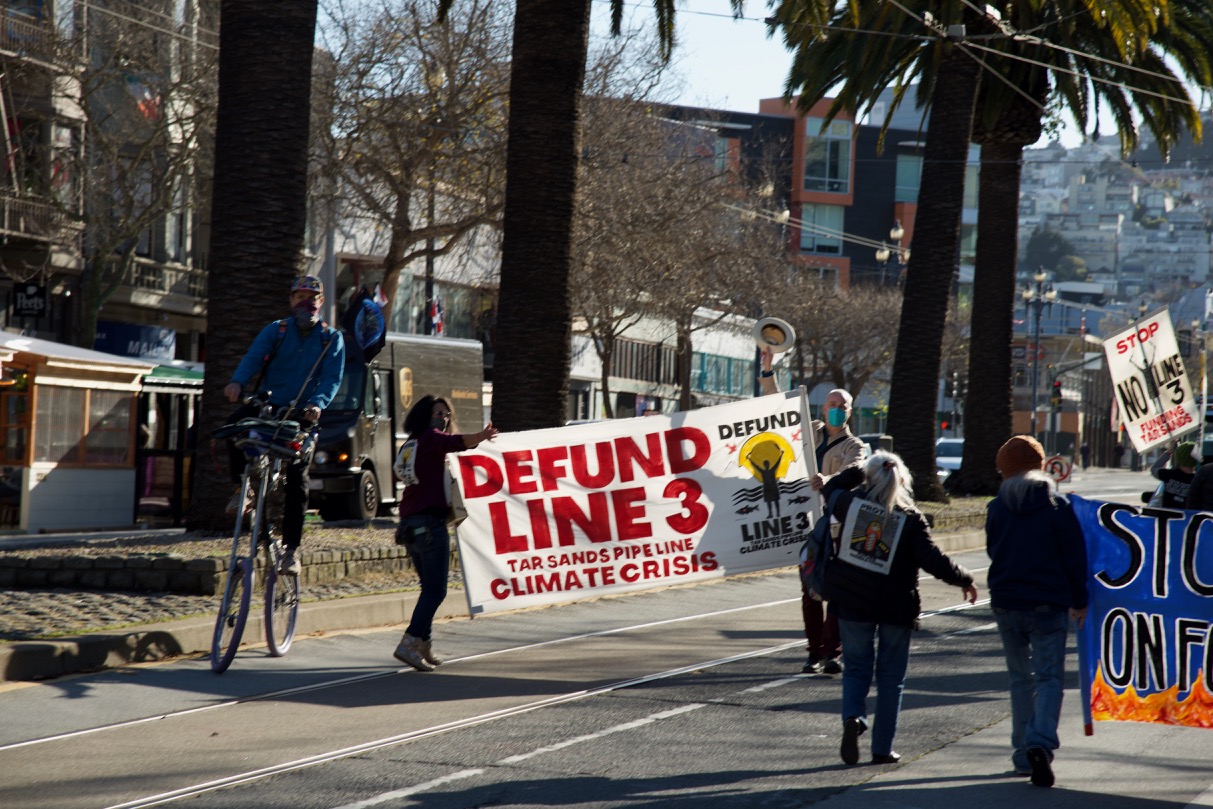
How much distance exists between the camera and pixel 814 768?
24.2ft

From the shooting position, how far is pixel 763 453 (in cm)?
1273

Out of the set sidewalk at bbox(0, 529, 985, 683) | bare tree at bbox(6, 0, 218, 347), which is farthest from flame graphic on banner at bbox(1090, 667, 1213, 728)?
bare tree at bbox(6, 0, 218, 347)

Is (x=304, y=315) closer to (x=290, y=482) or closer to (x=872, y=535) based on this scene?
(x=290, y=482)

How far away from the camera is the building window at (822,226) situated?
87.6 meters

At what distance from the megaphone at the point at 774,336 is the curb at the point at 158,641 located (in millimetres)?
3609

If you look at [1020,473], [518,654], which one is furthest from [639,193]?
[1020,473]

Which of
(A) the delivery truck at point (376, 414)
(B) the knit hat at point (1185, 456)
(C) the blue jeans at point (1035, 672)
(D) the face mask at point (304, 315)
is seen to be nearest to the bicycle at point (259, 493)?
(D) the face mask at point (304, 315)

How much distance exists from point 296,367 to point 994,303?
20974mm

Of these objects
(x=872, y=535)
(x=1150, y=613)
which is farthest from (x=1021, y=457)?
(x=1150, y=613)

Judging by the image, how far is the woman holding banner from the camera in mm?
9906

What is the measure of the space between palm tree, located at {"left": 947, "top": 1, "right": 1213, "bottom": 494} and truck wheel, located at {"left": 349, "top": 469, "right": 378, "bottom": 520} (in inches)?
435

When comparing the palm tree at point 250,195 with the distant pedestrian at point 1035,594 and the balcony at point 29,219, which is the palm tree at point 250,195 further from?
the balcony at point 29,219

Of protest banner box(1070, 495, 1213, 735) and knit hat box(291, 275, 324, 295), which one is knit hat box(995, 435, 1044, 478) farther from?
knit hat box(291, 275, 324, 295)

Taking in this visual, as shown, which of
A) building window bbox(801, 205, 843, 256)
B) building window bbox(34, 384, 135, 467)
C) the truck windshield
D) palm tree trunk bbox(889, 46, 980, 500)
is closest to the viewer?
building window bbox(34, 384, 135, 467)
